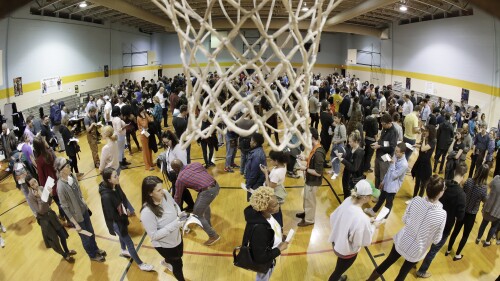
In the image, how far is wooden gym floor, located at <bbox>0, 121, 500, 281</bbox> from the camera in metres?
4.94

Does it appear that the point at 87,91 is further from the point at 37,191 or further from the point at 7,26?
the point at 37,191

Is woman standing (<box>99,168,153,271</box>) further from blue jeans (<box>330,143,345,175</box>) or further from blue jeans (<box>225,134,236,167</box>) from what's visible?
blue jeans (<box>330,143,345,175</box>)

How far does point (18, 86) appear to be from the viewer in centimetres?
1162

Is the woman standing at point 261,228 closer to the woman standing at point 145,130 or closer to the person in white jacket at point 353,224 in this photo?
the person in white jacket at point 353,224

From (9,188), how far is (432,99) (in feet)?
53.6

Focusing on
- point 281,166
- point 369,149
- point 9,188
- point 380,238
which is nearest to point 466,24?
point 369,149

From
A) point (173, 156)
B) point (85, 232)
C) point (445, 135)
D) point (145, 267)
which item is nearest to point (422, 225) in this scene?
point (145, 267)

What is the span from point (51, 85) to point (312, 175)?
12521 mm

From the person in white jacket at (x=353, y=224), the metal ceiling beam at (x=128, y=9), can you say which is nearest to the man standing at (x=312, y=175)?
the person in white jacket at (x=353, y=224)

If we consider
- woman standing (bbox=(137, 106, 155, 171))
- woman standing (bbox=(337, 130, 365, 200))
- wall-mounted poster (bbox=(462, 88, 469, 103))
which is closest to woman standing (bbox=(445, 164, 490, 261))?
woman standing (bbox=(337, 130, 365, 200))

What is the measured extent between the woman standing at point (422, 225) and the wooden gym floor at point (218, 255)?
3.14ft

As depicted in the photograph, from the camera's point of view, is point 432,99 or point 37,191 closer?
point 37,191

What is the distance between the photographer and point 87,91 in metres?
16.6

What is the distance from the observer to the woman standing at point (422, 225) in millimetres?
3914
